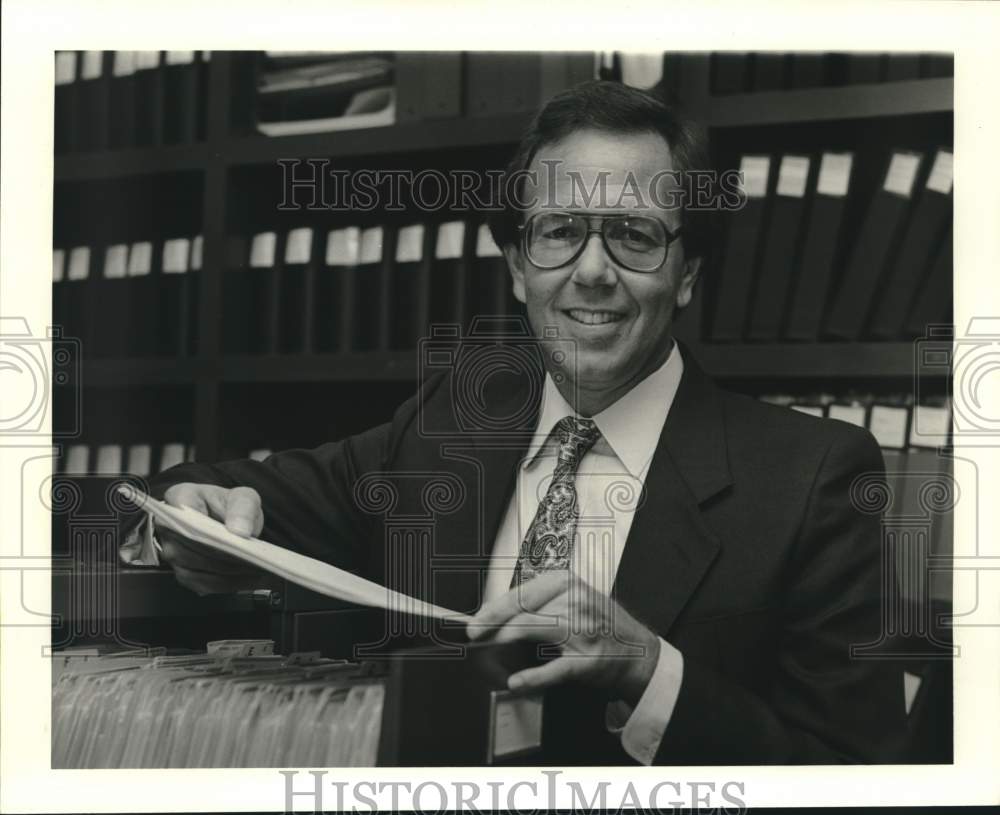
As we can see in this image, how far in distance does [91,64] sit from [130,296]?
1.33 ft

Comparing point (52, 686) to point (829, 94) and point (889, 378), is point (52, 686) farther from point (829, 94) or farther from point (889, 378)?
point (829, 94)

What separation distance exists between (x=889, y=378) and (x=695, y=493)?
0.39m

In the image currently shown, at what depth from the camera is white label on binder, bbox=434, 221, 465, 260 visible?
204 cm

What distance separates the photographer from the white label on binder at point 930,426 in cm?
198

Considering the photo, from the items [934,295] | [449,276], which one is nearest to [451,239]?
[449,276]

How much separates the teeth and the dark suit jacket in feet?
0.51

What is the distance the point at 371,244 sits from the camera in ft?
6.86

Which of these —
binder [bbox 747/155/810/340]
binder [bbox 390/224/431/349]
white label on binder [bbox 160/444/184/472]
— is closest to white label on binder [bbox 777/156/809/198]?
binder [bbox 747/155/810/340]

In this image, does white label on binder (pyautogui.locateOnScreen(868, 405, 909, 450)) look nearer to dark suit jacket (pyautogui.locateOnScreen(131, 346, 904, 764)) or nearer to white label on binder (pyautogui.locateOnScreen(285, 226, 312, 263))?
dark suit jacket (pyautogui.locateOnScreen(131, 346, 904, 764))

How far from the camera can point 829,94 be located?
1.99 metres

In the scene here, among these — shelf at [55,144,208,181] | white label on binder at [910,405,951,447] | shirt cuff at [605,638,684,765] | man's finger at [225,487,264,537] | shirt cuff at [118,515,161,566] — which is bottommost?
shirt cuff at [605,638,684,765]

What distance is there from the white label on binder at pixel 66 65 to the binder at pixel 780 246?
1221 mm

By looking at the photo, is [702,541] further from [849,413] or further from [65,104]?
[65,104]

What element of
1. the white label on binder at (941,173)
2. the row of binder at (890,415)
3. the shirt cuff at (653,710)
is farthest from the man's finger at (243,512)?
the white label on binder at (941,173)
